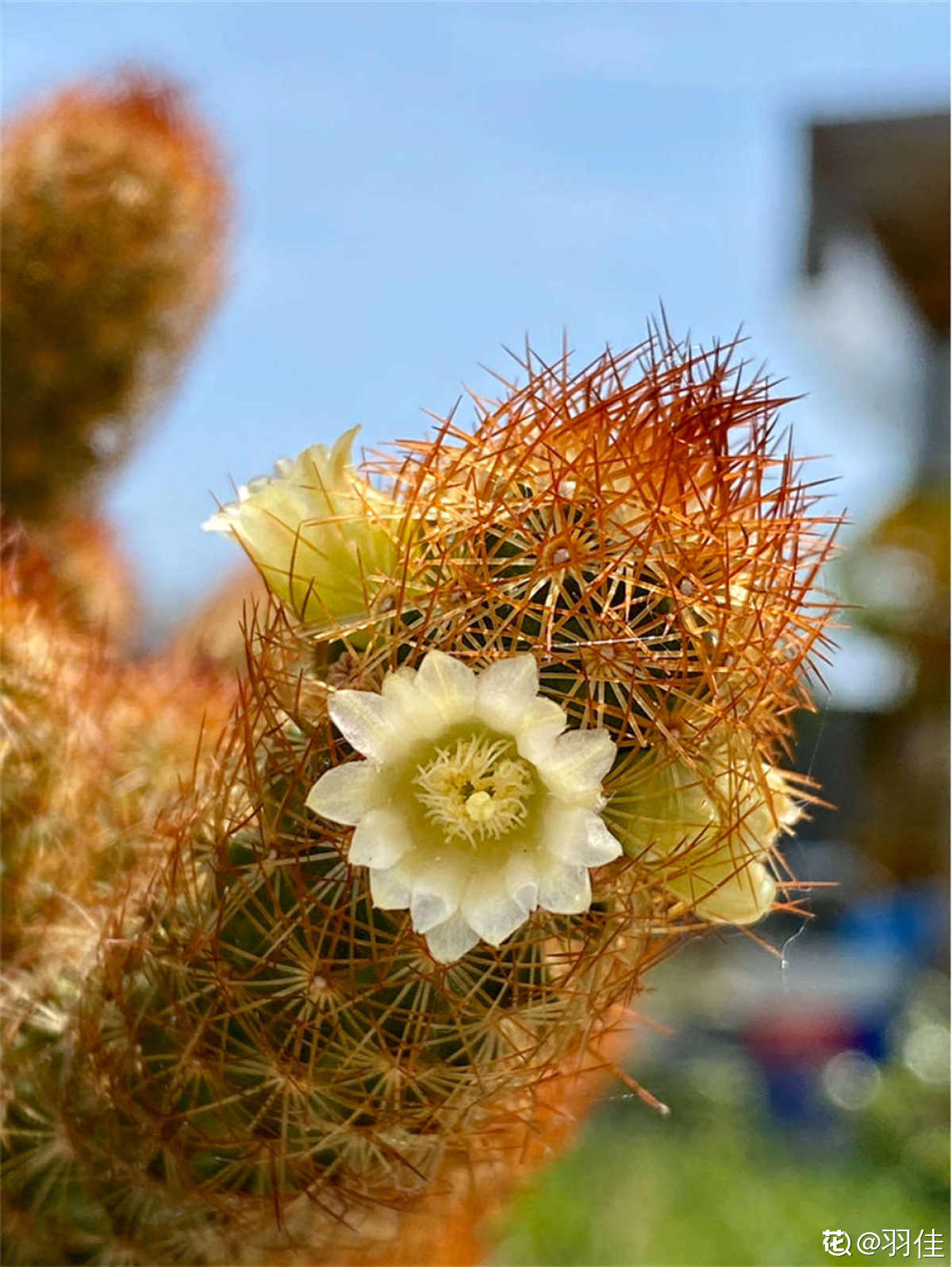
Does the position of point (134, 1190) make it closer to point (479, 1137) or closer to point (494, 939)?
point (479, 1137)

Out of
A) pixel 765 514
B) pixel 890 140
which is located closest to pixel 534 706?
pixel 765 514

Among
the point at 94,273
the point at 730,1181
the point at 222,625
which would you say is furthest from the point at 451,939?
the point at 730,1181

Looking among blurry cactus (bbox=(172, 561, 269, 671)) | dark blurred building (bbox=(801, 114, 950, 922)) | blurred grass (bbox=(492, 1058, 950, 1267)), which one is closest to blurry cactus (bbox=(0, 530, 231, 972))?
blurry cactus (bbox=(172, 561, 269, 671))

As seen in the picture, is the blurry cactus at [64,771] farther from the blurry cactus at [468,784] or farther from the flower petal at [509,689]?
the flower petal at [509,689]

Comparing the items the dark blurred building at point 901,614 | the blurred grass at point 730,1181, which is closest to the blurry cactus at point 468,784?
the blurred grass at point 730,1181

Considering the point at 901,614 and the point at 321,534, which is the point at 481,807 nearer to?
the point at 321,534

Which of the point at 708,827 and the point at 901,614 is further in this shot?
the point at 901,614

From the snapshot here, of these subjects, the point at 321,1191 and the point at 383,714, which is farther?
the point at 321,1191

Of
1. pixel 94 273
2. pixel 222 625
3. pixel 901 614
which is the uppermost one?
pixel 901 614
